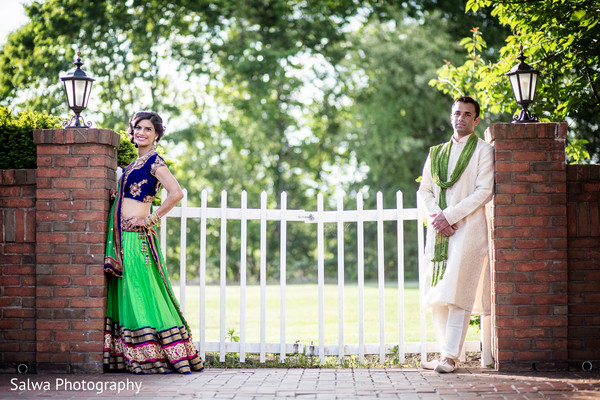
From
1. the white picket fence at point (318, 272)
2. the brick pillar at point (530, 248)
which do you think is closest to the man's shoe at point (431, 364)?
the white picket fence at point (318, 272)

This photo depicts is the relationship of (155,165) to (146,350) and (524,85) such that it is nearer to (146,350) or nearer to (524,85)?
(146,350)

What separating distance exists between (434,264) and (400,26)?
19117 millimetres

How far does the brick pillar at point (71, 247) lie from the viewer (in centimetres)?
532

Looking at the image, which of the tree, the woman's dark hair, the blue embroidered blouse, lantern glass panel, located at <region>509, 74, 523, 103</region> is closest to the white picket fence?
the blue embroidered blouse

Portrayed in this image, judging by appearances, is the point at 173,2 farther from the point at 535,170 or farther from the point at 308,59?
the point at 535,170

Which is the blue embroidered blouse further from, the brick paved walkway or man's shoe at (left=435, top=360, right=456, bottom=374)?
man's shoe at (left=435, top=360, right=456, bottom=374)

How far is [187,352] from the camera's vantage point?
5.43m

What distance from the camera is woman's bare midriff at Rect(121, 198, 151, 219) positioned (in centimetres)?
539

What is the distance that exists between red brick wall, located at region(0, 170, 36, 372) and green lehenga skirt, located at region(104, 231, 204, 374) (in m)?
0.64

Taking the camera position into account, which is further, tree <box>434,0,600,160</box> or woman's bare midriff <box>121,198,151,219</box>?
tree <box>434,0,600,160</box>

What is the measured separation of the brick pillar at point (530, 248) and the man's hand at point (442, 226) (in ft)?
1.08

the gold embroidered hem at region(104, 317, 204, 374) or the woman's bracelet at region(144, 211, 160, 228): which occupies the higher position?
the woman's bracelet at region(144, 211, 160, 228)

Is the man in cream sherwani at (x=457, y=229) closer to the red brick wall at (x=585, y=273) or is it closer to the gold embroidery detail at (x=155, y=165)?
the red brick wall at (x=585, y=273)

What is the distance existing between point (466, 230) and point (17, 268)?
138 inches
